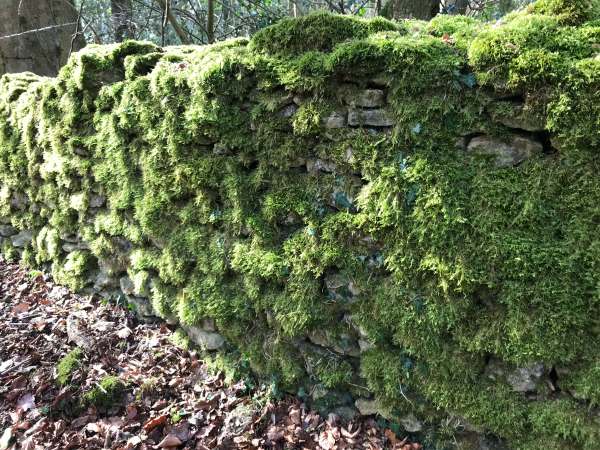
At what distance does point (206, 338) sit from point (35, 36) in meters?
6.82

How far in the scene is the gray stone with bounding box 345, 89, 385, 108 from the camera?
2355mm

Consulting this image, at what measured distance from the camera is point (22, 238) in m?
5.34

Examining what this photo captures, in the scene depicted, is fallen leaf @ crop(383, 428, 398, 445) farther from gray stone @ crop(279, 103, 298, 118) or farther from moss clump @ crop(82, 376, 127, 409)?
gray stone @ crop(279, 103, 298, 118)

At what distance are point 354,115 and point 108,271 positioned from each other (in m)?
2.92

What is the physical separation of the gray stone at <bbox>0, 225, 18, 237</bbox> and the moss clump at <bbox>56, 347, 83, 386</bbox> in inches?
112

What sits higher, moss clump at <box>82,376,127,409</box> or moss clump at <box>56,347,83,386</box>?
moss clump at <box>56,347,83,386</box>

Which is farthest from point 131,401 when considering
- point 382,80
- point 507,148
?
point 507,148

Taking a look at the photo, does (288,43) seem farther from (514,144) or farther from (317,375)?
(317,375)

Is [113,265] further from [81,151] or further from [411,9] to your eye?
[411,9]

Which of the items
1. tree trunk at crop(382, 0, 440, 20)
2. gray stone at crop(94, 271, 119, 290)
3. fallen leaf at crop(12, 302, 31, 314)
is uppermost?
tree trunk at crop(382, 0, 440, 20)

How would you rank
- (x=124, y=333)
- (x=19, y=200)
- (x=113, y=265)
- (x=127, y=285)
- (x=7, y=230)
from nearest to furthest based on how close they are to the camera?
(x=124, y=333) < (x=127, y=285) < (x=113, y=265) < (x=19, y=200) < (x=7, y=230)

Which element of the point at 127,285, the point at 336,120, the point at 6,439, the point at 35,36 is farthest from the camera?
the point at 35,36

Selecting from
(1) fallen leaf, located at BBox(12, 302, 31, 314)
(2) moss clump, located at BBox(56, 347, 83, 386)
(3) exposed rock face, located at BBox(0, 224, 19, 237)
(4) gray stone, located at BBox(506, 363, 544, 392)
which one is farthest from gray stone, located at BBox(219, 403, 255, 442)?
(3) exposed rock face, located at BBox(0, 224, 19, 237)

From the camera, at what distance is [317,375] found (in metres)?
2.77
